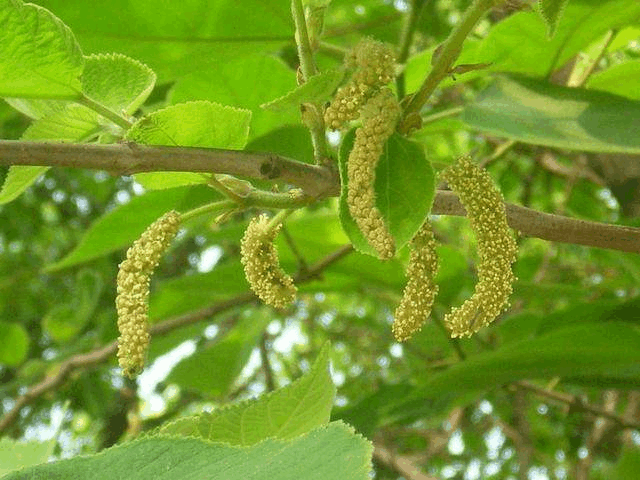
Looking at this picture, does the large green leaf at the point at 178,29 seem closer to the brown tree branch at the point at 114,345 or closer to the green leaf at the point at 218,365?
the brown tree branch at the point at 114,345

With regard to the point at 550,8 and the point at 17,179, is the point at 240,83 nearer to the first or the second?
the point at 17,179

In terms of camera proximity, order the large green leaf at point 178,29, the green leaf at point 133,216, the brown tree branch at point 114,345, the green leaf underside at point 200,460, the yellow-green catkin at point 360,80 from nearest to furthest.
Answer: the green leaf underside at point 200,460
the yellow-green catkin at point 360,80
the large green leaf at point 178,29
the green leaf at point 133,216
the brown tree branch at point 114,345

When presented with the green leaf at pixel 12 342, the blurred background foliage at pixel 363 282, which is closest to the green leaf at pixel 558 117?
the blurred background foliage at pixel 363 282

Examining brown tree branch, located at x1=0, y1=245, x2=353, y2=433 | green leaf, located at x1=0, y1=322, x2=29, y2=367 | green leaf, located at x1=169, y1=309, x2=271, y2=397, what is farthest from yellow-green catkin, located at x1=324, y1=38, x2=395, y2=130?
green leaf, located at x1=0, y1=322, x2=29, y2=367

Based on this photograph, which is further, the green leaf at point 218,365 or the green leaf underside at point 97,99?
the green leaf at point 218,365

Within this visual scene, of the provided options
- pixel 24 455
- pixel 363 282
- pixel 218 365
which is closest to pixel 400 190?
pixel 24 455

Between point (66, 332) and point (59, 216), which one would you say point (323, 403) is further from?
point (59, 216)
